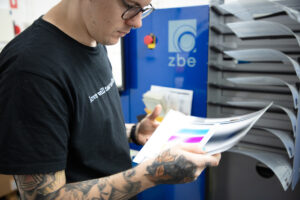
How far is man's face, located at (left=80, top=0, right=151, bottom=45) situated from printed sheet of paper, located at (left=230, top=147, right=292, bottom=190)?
70cm

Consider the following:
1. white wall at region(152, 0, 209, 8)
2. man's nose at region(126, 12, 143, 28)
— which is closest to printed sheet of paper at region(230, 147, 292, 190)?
man's nose at region(126, 12, 143, 28)

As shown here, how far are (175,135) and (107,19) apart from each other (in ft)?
1.35

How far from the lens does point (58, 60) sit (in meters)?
0.61

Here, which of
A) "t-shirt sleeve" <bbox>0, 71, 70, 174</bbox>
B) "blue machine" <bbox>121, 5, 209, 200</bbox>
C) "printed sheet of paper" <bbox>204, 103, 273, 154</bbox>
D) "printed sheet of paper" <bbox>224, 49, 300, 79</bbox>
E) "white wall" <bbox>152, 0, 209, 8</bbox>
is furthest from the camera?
"white wall" <bbox>152, 0, 209, 8</bbox>

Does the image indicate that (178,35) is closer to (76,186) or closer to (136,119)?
(136,119)

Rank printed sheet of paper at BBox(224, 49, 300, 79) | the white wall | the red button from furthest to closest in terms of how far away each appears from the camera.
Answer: the white wall
the red button
printed sheet of paper at BBox(224, 49, 300, 79)

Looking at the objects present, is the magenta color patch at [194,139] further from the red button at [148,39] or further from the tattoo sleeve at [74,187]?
the red button at [148,39]

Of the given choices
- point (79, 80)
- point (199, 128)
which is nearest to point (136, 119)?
point (199, 128)

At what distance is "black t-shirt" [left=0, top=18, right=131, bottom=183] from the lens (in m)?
0.54

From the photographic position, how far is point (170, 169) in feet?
2.09

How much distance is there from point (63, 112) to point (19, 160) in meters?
0.14

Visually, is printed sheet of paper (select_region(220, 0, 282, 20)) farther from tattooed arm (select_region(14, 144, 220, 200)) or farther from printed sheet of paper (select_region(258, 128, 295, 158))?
tattooed arm (select_region(14, 144, 220, 200))

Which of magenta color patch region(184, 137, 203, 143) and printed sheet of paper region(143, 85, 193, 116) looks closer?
magenta color patch region(184, 137, 203, 143)

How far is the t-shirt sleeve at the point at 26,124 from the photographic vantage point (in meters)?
0.53
